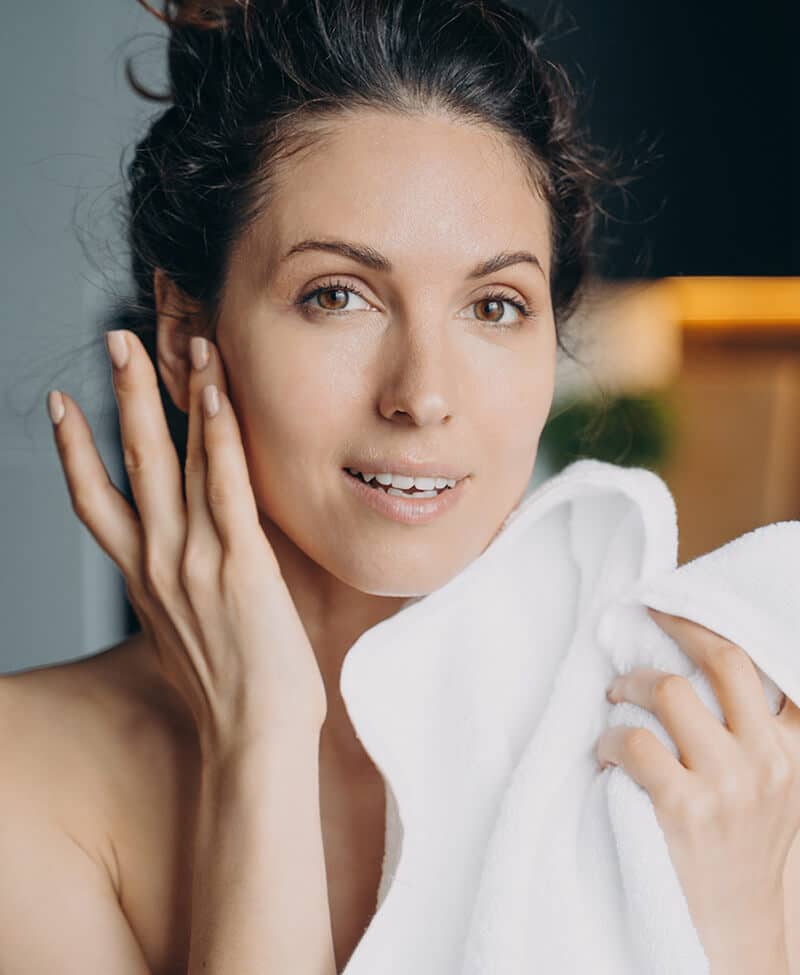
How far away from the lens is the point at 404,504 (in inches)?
39.4

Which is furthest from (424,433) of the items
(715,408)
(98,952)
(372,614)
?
(715,408)

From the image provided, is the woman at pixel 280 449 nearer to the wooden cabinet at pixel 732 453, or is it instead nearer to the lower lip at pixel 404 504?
the lower lip at pixel 404 504

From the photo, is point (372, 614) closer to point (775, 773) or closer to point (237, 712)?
point (237, 712)

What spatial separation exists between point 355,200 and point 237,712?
45cm

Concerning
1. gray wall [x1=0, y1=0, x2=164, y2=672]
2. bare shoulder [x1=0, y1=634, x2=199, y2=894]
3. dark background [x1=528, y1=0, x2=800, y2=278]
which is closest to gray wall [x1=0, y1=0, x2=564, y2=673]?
gray wall [x1=0, y1=0, x2=164, y2=672]

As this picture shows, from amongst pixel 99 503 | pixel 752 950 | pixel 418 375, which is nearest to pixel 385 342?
pixel 418 375

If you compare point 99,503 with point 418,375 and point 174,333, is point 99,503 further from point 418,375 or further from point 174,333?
point 418,375

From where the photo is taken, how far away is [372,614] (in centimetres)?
117

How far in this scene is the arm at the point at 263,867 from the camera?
879mm

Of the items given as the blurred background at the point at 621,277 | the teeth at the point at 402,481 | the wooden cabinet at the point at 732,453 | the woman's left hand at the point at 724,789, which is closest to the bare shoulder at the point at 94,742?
the teeth at the point at 402,481

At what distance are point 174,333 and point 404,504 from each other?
0.32m

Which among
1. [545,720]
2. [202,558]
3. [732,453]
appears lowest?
[732,453]

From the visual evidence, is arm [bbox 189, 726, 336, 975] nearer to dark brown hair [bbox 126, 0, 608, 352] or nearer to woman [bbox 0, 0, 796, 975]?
woman [bbox 0, 0, 796, 975]

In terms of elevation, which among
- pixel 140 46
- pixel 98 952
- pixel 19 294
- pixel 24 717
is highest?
pixel 140 46
